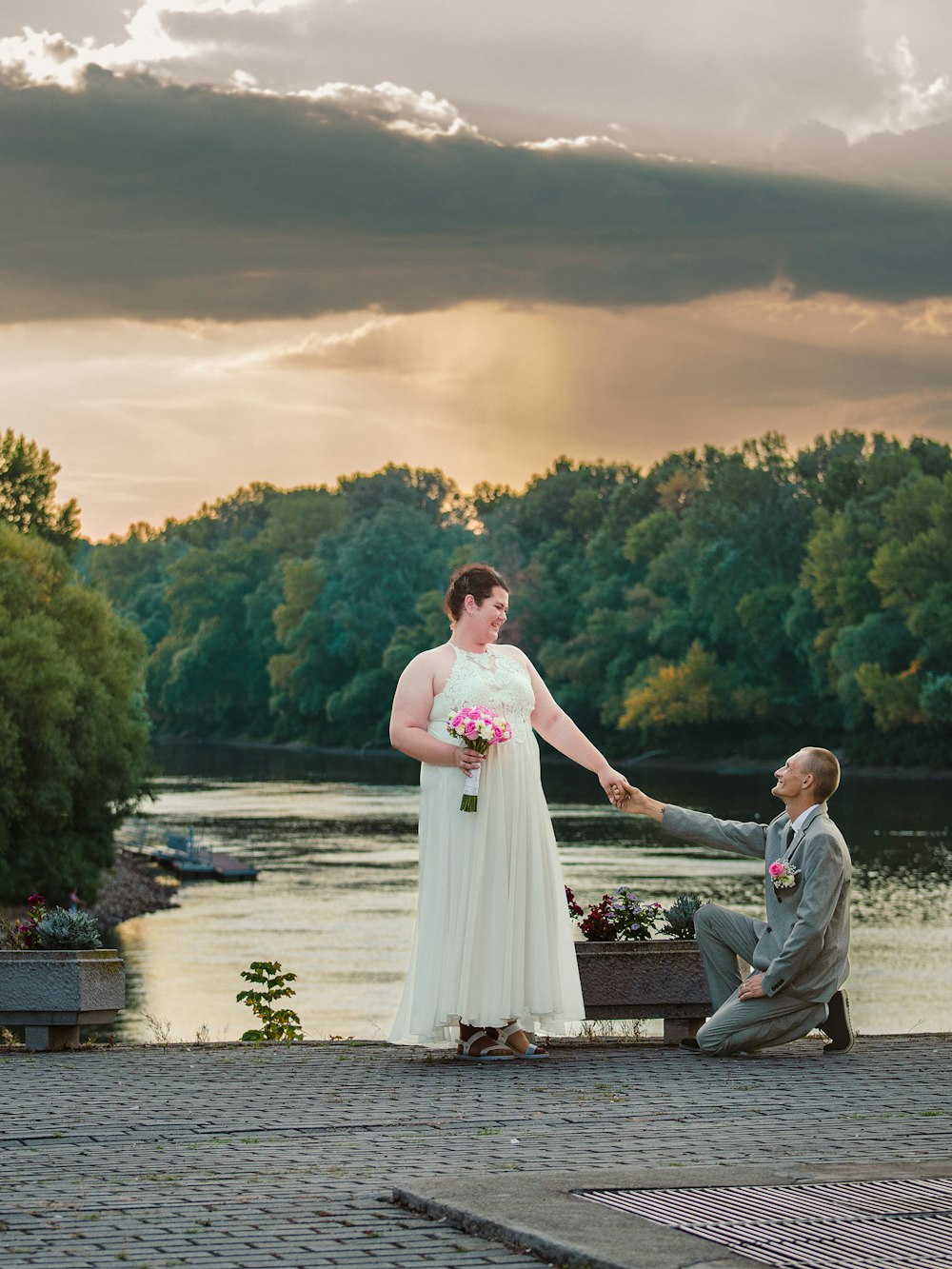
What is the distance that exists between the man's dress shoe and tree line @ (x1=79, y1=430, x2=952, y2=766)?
67122 mm

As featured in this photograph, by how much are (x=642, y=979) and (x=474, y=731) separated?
1.54m

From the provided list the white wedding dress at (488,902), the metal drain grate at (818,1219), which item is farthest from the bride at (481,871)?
the metal drain grate at (818,1219)

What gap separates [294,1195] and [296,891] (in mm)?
40303

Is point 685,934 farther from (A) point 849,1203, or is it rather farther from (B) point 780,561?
(B) point 780,561

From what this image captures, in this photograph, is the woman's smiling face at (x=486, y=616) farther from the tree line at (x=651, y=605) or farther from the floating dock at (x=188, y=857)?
the tree line at (x=651, y=605)

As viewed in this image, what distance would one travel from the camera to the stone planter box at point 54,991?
29.8 feet

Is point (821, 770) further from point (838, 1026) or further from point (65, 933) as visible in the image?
point (65, 933)

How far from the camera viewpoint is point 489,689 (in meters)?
8.81

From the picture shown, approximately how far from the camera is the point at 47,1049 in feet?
30.2

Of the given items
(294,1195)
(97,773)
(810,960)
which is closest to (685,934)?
(810,960)

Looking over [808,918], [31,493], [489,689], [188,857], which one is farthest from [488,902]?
[31,493]

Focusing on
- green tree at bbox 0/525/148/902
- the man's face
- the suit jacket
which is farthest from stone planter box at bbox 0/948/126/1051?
green tree at bbox 0/525/148/902

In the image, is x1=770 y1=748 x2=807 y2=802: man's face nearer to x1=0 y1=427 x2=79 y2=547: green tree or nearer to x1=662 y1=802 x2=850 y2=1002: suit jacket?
x1=662 y1=802 x2=850 y2=1002: suit jacket

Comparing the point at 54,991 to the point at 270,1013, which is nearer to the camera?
the point at 54,991
